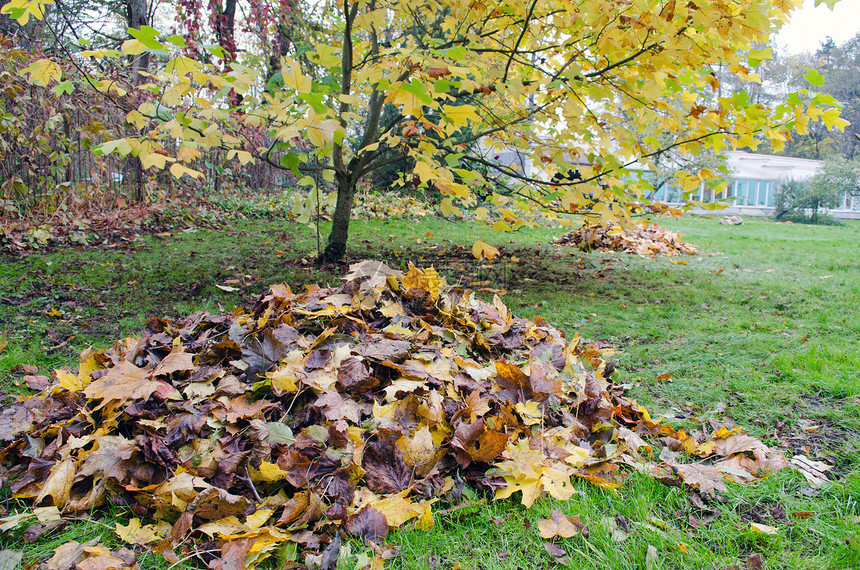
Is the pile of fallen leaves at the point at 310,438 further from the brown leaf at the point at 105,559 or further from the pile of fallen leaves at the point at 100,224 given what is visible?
the pile of fallen leaves at the point at 100,224

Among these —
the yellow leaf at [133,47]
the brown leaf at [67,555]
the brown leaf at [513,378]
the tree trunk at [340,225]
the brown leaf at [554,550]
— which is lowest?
the brown leaf at [67,555]

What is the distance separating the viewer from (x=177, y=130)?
2.17 metres

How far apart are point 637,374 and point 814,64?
43.3 m

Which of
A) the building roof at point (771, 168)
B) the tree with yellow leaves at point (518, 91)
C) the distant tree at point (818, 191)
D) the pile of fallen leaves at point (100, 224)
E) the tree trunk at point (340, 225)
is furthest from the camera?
the building roof at point (771, 168)

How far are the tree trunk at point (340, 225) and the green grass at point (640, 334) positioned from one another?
0.32 m

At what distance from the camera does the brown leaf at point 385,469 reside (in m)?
1.49

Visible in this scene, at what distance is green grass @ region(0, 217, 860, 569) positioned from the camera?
1.35m

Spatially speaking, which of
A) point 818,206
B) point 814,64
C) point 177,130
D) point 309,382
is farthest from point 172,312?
point 814,64

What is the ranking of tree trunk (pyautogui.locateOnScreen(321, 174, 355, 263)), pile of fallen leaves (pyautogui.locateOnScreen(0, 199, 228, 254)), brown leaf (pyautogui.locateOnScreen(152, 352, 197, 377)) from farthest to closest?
pile of fallen leaves (pyautogui.locateOnScreen(0, 199, 228, 254)), tree trunk (pyautogui.locateOnScreen(321, 174, 355, 263)), brown leaf (pyautogui.locateOnScreen(152, 352, 197, 377))

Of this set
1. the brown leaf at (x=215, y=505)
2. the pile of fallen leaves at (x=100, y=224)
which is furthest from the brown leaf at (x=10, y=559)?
the pile of fallen leaves at (x=100, y=224)

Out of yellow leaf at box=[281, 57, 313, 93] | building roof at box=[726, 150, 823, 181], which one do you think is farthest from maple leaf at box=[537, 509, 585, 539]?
building roof at box=[726, 150, 823, 181]

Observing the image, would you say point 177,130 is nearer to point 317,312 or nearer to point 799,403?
point 317,312

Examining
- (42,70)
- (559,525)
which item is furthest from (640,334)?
(42,70)

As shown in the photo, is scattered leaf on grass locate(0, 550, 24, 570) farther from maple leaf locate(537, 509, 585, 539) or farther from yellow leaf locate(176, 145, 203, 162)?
yellow leaf locate(176, 145, 203, 162)
